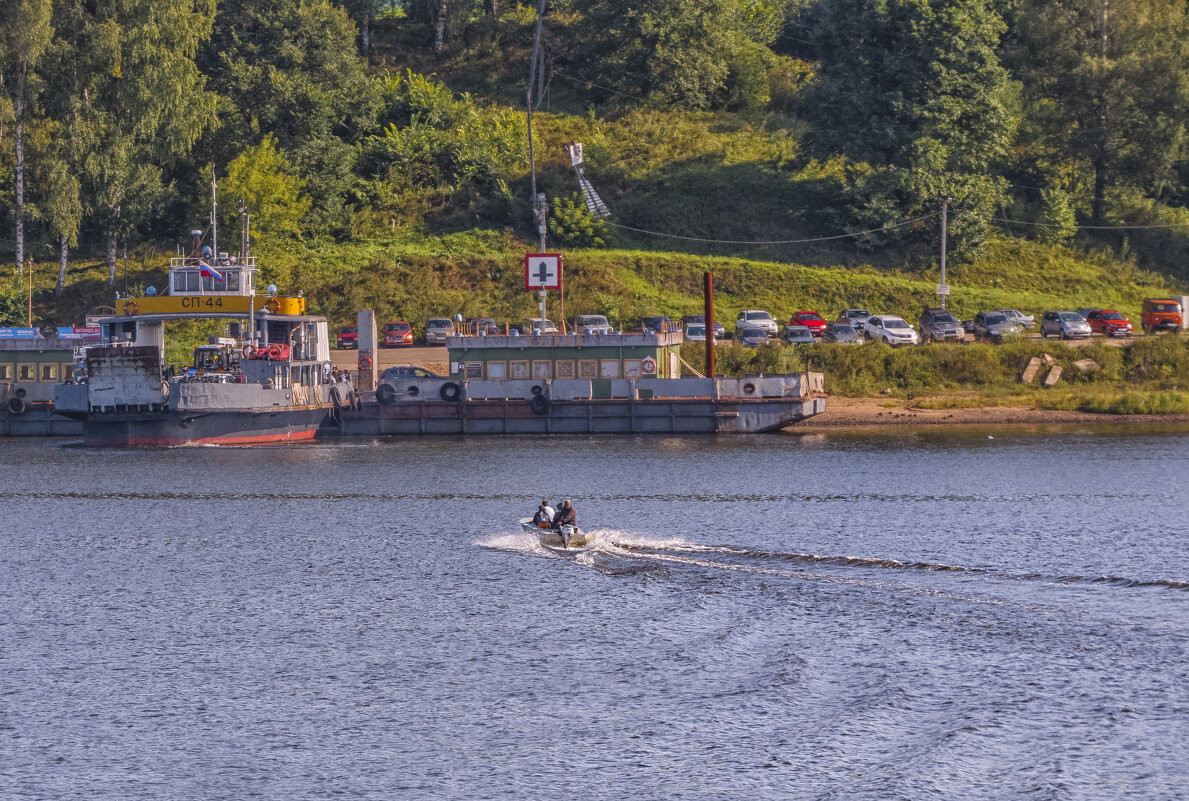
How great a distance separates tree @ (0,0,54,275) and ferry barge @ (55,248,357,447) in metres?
22.4

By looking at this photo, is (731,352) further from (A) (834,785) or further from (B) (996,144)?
(A) (834,785)

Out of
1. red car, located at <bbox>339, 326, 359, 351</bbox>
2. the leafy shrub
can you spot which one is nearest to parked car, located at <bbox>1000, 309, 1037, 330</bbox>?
the leafy shrub

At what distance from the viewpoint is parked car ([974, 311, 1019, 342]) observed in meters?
75.1

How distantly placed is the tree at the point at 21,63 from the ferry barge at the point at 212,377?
73.5 feet

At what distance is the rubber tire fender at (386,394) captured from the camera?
210ft

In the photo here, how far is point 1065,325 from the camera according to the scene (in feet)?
249

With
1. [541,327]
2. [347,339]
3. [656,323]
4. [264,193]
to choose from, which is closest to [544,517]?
[541,327]

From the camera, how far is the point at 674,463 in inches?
2114

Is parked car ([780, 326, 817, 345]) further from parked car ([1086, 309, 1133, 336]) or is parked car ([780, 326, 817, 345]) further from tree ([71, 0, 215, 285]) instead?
tree ([71, 0, 215, 285])

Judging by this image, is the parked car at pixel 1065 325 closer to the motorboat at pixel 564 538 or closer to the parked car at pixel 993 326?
the parked car at pixel 993 326

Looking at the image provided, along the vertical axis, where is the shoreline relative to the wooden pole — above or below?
below

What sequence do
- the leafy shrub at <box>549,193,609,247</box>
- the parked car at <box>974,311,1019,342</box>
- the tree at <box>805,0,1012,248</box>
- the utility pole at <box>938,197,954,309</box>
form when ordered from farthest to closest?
the leafy shrub at <box>549,193,609,247</box> < the tree at <box>805,0,1012,248</box> < the utility pole at <box>938,197,954,309</box> < the parked car at <box>974,311,1019,342</box>

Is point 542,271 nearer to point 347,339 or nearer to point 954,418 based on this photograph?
point 347,339

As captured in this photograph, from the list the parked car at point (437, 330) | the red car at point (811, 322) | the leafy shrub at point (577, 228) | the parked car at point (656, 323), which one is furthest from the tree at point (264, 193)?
the red car at point (811, 322)
